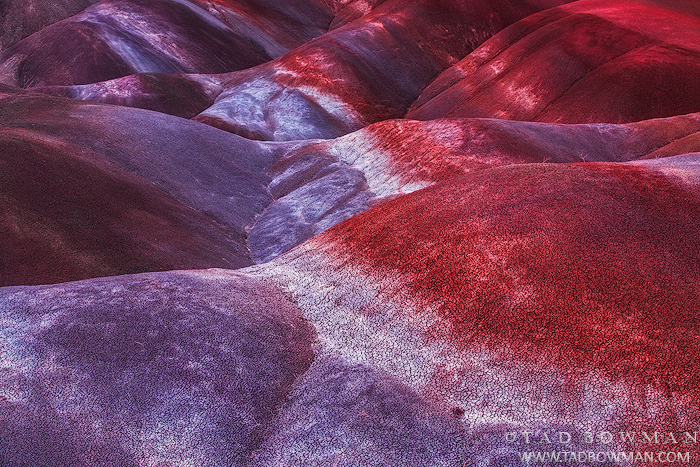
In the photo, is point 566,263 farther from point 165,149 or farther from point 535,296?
point 165,149

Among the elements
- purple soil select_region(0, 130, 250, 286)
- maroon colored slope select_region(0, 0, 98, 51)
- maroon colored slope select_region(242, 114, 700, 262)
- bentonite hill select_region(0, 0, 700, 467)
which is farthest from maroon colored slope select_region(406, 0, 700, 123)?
maroon colored slope select_region(0, 0, 98, 51)

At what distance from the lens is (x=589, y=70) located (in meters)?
27.3

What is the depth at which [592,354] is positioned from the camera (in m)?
5.97

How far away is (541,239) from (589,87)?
72.2 feet

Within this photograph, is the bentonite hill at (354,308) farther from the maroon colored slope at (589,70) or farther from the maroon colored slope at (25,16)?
the maroon colored slope at (25,16)

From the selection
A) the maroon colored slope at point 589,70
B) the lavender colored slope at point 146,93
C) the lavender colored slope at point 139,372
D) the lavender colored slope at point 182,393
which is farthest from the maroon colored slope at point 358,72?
the lavender colored slope at point 182,393

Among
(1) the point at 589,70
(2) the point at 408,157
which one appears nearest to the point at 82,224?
(2) the point at 408,157

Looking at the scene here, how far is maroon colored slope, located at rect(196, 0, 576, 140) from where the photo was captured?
1189 inches

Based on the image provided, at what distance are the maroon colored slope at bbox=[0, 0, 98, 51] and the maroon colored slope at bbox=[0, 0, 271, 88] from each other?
18.7 ft

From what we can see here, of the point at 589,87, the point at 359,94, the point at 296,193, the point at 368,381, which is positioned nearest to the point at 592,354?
the point at 368,381

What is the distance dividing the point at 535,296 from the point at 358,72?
30.2 metres

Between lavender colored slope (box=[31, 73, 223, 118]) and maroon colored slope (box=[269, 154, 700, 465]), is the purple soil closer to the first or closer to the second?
maroon colored slope (box=[269, 154, 700, 465])

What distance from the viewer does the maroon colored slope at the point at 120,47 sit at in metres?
35.7

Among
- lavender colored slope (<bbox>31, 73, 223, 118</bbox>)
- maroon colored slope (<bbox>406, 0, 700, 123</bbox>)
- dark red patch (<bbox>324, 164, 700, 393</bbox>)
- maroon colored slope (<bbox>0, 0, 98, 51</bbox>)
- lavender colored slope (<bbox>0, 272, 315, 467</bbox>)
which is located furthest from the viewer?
maroon colored slope (<bbox>0, 0, 98, 51</bbox>)
